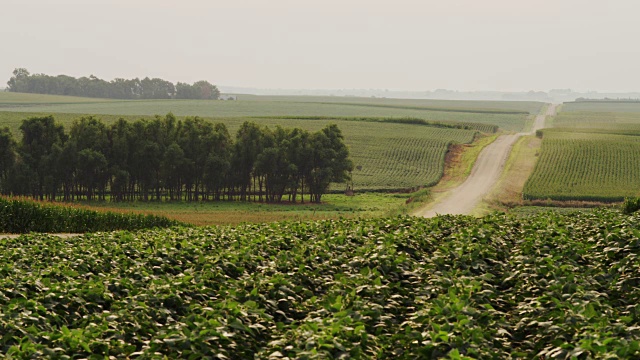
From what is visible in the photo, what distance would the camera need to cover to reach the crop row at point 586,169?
87.7 metres

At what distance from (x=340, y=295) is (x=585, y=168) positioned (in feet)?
339

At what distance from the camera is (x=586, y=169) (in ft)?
352

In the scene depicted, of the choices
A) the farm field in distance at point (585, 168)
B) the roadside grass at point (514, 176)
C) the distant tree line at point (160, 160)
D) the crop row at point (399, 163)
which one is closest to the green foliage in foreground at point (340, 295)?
the roadside grass at point (514, 176)

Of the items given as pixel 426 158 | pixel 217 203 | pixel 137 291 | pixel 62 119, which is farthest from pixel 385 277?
pixel 62 119

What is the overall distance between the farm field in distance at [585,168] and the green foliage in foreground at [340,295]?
2763 inches

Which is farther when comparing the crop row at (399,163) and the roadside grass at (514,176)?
the crop row at (399,163)

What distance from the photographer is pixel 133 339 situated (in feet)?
40.1

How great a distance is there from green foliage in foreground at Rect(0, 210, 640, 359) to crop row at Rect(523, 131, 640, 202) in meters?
69.8

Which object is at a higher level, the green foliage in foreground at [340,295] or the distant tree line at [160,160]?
the green foliage in foreground at [340,295]

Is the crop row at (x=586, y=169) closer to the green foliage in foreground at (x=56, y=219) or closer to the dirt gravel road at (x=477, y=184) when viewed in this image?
the dirt gravel road at (x=477, y=184)

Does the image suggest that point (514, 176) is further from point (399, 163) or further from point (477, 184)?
point (399, 163)

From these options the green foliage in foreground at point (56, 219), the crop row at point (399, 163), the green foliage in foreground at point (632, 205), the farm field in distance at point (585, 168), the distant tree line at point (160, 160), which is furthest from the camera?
the crop row at point (399, 163)

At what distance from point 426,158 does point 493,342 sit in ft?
355

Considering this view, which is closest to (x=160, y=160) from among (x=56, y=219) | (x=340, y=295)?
(x=56, y=219)
